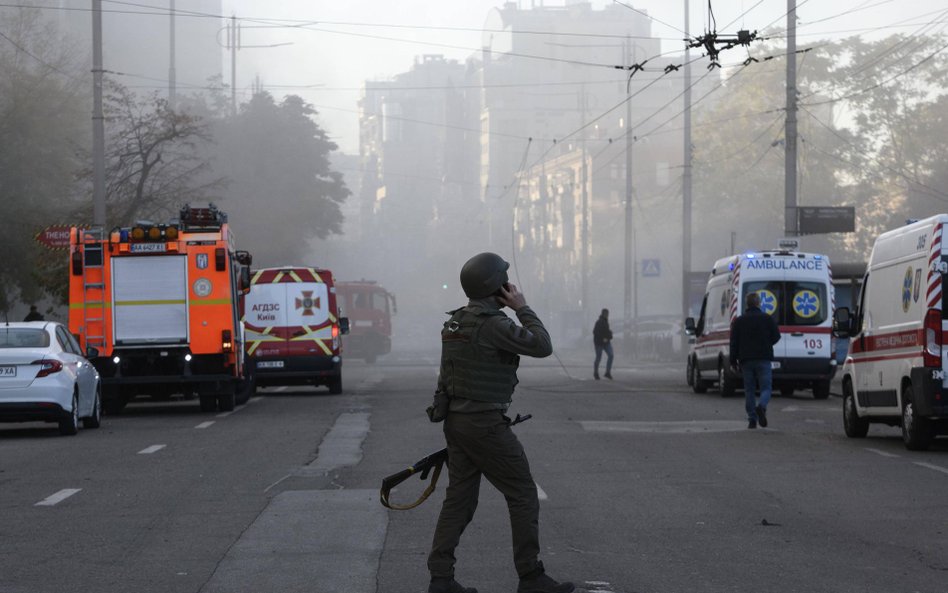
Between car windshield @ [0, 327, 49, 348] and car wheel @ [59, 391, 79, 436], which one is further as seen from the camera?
car windshield @ [0, 327, 49, 348]

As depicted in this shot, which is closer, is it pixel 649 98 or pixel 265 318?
pixel 265 318

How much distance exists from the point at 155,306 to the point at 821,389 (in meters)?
12.5

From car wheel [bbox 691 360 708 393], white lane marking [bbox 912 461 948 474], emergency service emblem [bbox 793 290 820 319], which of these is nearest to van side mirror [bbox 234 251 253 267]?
car wheel [bbox 691 360 708 393]

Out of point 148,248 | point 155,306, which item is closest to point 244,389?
point 155,306

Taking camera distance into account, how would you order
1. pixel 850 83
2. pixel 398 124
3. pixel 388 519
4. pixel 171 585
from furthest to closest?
1. pixel 398 124
2. pixel 850 83
3. pixel 388 519
4. pixel 171 585

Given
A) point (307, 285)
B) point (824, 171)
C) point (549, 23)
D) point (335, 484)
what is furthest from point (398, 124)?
point (335, 484)

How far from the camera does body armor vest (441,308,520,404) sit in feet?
24.4

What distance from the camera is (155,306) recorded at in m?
23.0

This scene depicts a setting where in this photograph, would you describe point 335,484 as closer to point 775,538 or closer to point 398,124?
point 775,538

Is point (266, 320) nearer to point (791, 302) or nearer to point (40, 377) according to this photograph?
point (791, 302)

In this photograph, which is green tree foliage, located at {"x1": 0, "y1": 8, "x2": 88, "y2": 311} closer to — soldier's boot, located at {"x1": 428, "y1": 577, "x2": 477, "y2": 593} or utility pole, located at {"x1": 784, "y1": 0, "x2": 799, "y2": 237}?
utility pole, located at {"x1": 784, "y1": 0, "x2": 799, "y2": 237}

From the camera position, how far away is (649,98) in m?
145

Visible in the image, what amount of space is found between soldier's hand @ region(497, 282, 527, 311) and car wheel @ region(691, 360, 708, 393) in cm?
2227

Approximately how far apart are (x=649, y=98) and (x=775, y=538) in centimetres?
13749
